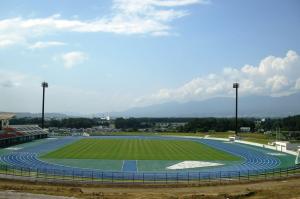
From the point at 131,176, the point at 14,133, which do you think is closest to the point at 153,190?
the point at 131,176

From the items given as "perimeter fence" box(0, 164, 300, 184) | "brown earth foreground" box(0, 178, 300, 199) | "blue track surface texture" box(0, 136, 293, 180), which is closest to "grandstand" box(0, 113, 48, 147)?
"blue track surface texture" box(0, 136, 293, 180)

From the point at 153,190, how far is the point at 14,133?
49284 mm

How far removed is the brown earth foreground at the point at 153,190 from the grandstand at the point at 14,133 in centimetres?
3673

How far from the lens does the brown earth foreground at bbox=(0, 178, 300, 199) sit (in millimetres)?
28281

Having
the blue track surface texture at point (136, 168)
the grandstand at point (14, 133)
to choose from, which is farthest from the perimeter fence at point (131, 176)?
the grandstand at point (14, 133)

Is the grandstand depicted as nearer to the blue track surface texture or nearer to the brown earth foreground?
the blue track surface texture

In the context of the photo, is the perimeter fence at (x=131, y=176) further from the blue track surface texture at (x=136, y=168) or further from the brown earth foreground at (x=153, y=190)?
the brown earth foreground at (x=153, y=190)

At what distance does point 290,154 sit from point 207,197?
36633mm

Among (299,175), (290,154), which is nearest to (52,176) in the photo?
(299,175)

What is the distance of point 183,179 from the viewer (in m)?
37.0

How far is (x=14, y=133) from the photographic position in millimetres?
75438

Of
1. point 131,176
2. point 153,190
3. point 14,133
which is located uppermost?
point 14,133

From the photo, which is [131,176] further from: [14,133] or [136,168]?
[14,133]

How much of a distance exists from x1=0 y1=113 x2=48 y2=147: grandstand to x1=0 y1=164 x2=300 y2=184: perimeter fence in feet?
92.9
